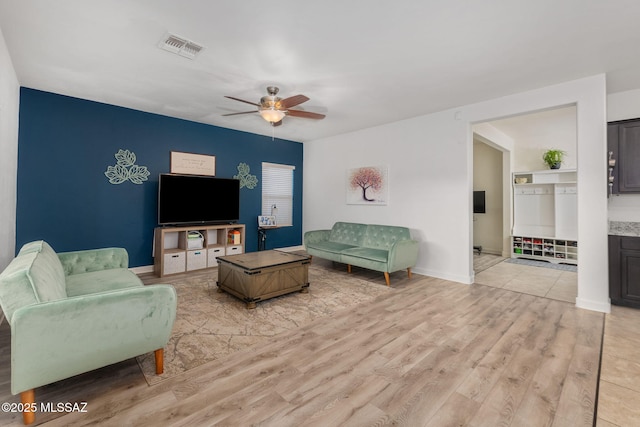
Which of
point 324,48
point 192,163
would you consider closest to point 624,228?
point 324,48

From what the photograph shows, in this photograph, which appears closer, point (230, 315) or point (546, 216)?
point (230, 315)

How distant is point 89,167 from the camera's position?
4.37 meters

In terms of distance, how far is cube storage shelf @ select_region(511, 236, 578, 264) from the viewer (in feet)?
19.1

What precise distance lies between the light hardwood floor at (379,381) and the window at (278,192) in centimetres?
401

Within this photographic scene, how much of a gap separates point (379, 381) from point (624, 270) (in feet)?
11.2

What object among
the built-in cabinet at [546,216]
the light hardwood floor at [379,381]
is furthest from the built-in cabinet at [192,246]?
the built-in cabinet at [546,216]

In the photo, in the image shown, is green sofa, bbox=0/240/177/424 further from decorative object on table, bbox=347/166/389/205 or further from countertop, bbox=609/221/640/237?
countertop, bbox=609/221/640/237

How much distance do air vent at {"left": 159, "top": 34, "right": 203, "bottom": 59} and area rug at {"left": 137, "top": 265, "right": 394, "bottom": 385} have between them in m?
2.68

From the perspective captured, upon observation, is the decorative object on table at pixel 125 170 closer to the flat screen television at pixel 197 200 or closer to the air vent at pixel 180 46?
the flat screen television at pixel 197 200

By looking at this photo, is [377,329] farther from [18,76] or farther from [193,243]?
[18,76]

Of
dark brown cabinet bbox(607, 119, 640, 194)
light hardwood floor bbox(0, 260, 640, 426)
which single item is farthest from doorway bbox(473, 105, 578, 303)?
light hardwood floor bbox(0, 260, 640, 426)

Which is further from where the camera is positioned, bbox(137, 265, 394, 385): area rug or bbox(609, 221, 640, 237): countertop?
bbox(609, 221, 640, 237): countertop

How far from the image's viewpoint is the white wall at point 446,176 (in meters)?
3.30

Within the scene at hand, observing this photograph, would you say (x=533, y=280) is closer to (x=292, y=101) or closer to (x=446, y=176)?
(x=446, y=176)
